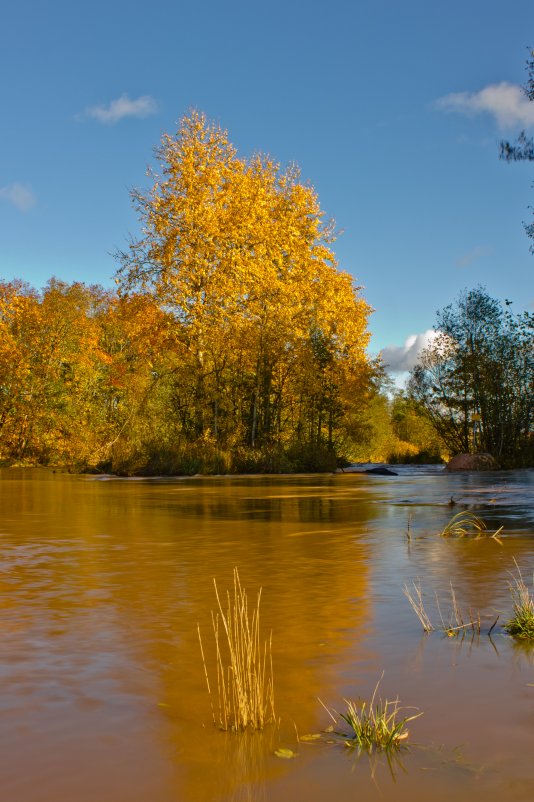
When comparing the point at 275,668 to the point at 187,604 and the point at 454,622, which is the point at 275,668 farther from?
the point at 187,604

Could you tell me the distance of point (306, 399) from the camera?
44469 mm

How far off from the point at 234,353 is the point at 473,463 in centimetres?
1355

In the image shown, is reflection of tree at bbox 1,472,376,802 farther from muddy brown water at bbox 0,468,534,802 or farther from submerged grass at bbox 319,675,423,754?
submerged grass at bbox 319,675,423,754

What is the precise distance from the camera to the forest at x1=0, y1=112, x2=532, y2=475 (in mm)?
35750

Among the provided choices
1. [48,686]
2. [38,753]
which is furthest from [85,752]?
[48,686]

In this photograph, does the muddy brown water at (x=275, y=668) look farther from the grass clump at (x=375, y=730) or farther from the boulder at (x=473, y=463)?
the boulder at (x=473, y=463)

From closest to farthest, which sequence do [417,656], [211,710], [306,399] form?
[211,710], [417,656], [306,399]

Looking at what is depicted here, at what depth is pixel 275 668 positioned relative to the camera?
5344 mm

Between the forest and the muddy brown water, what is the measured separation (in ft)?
79.2

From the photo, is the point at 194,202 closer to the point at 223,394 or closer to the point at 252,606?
the point at 223,394

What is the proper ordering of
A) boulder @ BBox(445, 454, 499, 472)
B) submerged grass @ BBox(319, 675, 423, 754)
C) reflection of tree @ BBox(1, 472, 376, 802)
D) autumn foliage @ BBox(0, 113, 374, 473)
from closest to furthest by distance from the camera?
submerged grass @ BBox(319, 675, 423, 754)
reflection of tree @ BBox(1, 472, 376, 802)
autumn foliage @ BBox(0, 113, 374, 473)
boulder @ BBox(445, 454, 499, 472)

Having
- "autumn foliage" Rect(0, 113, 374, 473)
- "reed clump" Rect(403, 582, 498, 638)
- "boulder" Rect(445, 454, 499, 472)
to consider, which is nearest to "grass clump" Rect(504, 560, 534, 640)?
"reed clump" Rect(403, 582, 498, 638)

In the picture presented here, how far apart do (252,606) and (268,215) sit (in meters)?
31.9

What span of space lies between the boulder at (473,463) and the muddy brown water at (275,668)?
29.9 m
